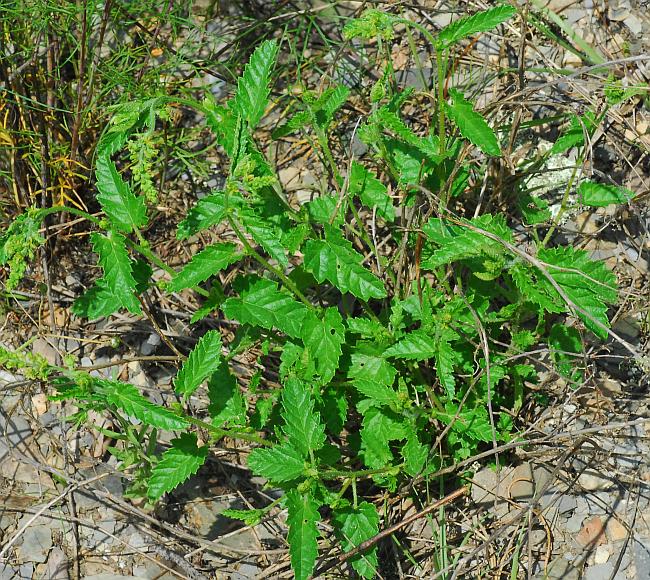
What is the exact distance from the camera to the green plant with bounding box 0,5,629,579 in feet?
7.97

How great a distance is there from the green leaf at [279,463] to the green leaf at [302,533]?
81 millimetres

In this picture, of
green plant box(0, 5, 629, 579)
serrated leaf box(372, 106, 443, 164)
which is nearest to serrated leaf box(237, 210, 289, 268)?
green plant box(0, 5, 629, 579)

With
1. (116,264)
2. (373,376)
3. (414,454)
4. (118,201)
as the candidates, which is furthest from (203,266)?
(414,454)

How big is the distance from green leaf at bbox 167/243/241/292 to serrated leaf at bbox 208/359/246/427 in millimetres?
413

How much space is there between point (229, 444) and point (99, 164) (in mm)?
1355

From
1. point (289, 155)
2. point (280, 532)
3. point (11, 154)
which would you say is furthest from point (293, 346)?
point (11, 154)

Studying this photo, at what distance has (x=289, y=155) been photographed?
A: 368 centimetres

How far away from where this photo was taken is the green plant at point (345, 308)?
7.97 ft

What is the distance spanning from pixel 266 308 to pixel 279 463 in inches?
22.0

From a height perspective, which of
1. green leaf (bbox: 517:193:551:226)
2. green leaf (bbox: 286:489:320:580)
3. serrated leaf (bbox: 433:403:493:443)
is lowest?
green leaf (bbox: 286:489:320:580)

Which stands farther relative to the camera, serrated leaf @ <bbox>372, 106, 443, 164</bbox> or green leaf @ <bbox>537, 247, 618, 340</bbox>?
serrated leaf @ <bbox>372, 106, 443, 164</bbox>

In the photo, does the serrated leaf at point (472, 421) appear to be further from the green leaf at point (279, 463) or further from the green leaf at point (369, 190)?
the green leaf at point (369, 190)

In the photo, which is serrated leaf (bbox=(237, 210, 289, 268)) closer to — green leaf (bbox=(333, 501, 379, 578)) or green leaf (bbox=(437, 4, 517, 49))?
green leaf (bbox=(437, 4, 517, 49))

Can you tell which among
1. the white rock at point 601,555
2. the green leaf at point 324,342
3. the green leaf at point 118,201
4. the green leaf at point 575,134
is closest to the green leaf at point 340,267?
the green leaf at point 324,342
